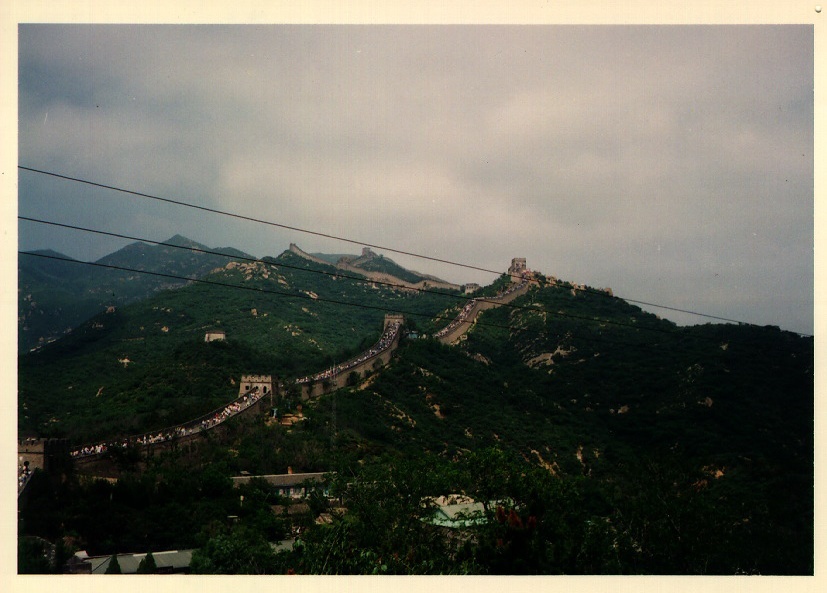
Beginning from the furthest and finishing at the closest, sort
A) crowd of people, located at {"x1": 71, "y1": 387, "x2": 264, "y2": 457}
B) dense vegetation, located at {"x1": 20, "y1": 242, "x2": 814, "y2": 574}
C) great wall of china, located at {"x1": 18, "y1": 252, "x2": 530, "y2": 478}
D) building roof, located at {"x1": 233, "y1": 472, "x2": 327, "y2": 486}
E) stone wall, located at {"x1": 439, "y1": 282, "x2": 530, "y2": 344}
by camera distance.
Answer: stone wall, located at {"x1": 439, "y1": 282, "x2": 530, "y2": 344} → crowd of people, located at {"x1": 71, "y1": 387, "x2": 264, "y2": 457} → building roof, located at {"x1": 233, "y1": 472, "x2": 327, "y2": 486} → great wall of china, located at {"x1": 18, "y1": 252, "x2": 530, "y2": 478} → dense vegetation, located at {"x1": 20, "y1": 242, "x2": 814, "y2": 574}

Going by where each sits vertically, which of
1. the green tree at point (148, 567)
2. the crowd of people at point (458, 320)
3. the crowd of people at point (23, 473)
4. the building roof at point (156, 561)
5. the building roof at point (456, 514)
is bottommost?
the building roof at point (156, 561)

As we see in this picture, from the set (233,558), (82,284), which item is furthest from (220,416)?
(82,284)

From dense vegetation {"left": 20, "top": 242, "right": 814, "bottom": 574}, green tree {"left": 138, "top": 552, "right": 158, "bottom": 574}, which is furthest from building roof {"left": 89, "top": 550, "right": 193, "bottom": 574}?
dense vegetation {"left": 20, "top": 242, "right": 814, "bottom": 574}

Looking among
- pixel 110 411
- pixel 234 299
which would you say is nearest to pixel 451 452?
pixel 110 411

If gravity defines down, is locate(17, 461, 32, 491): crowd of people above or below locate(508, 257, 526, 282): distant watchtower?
below

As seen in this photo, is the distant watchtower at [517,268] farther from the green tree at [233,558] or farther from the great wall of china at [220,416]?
the green tree at [233,558]

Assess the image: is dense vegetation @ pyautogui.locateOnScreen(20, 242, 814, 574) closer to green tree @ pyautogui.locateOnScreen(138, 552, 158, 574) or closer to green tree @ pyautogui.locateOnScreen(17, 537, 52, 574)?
green tree @ pyautogui.locateOnScreen(17, 537, 52, 574)

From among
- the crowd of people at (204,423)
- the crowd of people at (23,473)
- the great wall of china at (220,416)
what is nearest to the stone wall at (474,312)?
the great wall of china at (220,416)
